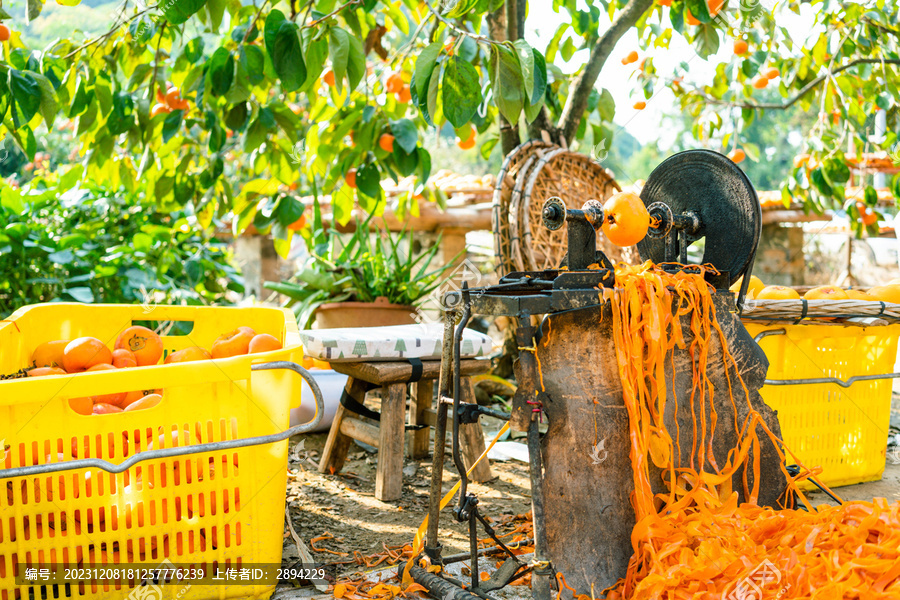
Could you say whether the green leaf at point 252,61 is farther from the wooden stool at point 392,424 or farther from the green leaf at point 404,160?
the wooden stool at point 392,424

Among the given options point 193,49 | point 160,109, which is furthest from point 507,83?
point 160,109

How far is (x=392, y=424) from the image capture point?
7.73 ft

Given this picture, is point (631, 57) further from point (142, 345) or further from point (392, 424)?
point (142, 345)

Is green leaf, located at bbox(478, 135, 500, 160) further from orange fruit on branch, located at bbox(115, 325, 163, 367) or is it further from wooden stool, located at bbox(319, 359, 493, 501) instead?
orange fruit on branch, located at bbox(115, 325, 163, 367)

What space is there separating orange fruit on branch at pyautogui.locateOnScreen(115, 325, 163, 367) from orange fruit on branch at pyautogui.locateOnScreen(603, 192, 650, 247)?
1319mm

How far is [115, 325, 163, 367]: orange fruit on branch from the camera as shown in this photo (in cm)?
187

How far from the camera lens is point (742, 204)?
169cm

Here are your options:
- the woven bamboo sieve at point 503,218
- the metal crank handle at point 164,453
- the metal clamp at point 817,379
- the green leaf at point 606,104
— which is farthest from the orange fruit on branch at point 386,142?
the metal clamp at point 817,379

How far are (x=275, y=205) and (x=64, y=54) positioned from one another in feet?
3.52

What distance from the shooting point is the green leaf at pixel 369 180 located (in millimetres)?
2863

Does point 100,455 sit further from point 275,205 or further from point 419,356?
point 275,205

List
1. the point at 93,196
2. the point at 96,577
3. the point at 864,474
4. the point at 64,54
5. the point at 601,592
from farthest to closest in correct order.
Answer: the point at 93,196, the point at 64,54, the point at 864,474, the point at 601,592, the point at 96,577

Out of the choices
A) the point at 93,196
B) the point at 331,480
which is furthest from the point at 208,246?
the point at 331,480

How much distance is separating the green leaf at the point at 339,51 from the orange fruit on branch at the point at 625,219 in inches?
40.4
